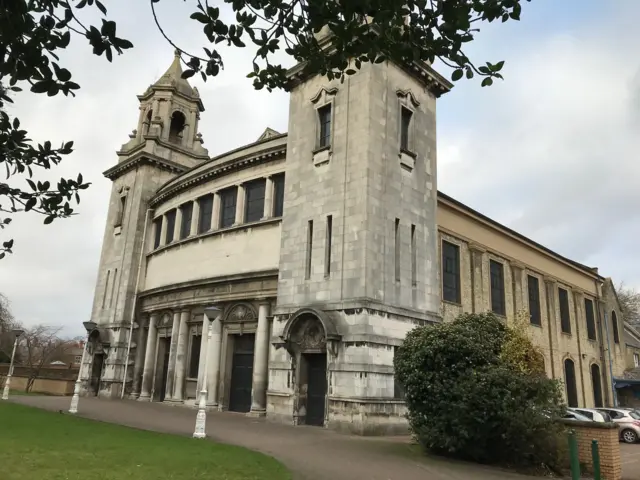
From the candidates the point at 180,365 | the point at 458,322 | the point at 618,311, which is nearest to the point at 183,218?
the point at 180,365

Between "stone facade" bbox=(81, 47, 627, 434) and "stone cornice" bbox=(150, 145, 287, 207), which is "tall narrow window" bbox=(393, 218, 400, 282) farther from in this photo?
"stone cornice" bbox=(150, 145, 287, 207)

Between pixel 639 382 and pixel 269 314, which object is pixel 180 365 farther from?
pixel 639 382

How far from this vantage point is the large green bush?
39.5ft

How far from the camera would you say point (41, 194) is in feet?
20.0

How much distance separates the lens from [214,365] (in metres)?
25.0

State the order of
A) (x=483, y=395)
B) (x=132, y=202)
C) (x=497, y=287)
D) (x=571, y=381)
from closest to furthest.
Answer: (x=483, y=395), (x=497, y=287), (x=132, y=202), (x=571, y=381)

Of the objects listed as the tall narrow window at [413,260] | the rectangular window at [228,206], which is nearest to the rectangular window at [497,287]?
the tall narrow window at [413,260]

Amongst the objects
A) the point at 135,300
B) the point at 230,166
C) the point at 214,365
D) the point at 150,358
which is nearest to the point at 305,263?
the point at 214,365

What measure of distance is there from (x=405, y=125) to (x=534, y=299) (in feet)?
55.5

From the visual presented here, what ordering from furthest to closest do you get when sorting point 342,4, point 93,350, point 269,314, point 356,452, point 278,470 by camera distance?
point 93,350 < point 269,314 < point 356,452 < point 278,470 < point 342,4

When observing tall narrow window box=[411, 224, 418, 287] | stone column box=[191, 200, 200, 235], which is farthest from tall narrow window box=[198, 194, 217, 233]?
tall narrow window box=[411, 224, 418, 287]

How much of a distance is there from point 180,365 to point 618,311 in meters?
36.4

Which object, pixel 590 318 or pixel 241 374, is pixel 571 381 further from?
pixel 241 374

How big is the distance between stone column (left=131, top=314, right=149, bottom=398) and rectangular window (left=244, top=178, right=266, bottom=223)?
34.1ft
